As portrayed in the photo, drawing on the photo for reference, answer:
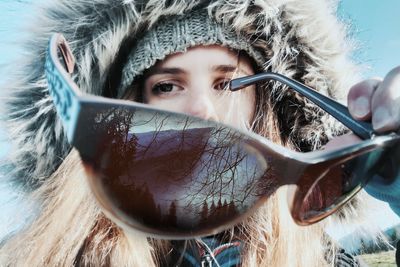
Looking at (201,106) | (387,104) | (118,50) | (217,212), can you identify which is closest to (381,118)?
(387,104)

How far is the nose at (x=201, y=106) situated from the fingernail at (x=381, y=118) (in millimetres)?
370

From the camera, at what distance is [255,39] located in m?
1.12

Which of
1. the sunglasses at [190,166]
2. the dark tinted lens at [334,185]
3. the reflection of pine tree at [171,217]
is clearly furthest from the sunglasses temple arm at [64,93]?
the dark tinted lens at [334,185]

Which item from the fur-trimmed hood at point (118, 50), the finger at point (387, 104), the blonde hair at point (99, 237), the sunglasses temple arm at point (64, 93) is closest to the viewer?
the sunglasses temple arm at point (64, 93)

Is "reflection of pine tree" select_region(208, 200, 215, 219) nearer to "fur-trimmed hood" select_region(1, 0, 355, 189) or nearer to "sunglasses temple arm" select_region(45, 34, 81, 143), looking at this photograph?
"sunglasses temple arm" select_region(45, 34, 81, 143)

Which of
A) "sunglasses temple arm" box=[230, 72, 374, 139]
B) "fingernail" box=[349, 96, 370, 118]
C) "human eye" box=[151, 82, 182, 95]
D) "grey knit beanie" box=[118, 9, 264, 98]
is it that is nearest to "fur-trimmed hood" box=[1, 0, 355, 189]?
"grey knit beanie" box=[118, 9, 264, 98]

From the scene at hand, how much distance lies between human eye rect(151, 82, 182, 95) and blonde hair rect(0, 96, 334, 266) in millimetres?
214

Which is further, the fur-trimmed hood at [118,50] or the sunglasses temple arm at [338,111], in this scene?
the fur-trimmed hood at [118,50]

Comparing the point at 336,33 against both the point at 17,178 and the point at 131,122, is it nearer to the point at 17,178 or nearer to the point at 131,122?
the point at 131,122

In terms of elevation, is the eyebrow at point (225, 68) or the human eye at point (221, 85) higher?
the eyebrow at point (225, 68)

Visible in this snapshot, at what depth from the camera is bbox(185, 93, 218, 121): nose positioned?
957mm

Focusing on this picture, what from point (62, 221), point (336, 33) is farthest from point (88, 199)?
point (336, 33)

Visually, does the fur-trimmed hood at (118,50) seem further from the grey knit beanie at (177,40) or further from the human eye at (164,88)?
the human eye at (164,88)

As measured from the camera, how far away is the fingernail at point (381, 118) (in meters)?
0.64
